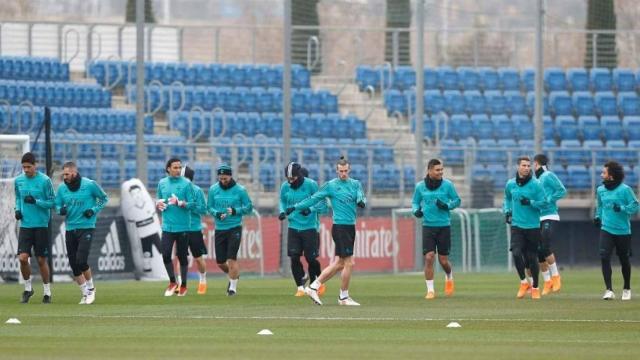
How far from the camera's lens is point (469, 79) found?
4928 cm

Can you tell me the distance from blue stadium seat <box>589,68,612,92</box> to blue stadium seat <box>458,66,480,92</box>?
11.8 feet

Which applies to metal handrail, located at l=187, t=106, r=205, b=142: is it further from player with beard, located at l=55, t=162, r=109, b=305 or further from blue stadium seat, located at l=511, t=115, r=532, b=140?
player with beard, located at l=55, t=162, r=109, b=305

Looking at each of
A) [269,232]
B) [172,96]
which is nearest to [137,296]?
[269,232]

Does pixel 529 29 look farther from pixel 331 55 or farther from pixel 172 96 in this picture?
pixel 172 96

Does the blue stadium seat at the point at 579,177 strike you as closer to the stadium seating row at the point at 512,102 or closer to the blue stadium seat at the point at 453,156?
the blue stadium seat at the point at 453,156

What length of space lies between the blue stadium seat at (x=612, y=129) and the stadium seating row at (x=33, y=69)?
15646mm

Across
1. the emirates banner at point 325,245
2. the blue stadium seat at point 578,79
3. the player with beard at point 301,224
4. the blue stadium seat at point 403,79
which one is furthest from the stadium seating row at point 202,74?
the player with beard at point 301,224

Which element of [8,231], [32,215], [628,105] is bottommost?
[8,231]

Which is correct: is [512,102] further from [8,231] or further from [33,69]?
[8,231]

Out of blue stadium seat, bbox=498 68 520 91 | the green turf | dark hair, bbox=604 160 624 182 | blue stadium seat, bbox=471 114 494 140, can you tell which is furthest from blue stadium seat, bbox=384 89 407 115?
dark hair, bbox=604 160 624 182

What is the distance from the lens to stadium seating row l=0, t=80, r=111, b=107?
1591 inches

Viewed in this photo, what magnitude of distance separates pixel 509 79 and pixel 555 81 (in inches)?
59.8

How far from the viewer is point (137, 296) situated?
87.9 ft

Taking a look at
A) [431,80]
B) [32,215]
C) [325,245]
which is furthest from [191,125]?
[32,215]
